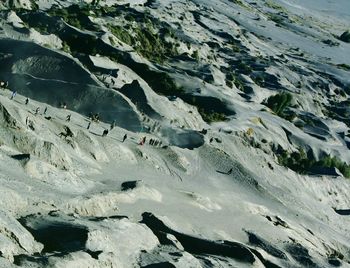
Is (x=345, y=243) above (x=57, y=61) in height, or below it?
below

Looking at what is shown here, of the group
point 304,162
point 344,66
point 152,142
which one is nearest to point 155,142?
point 152,142

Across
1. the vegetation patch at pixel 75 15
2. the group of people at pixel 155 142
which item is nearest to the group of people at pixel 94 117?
the group of people at pixel 155 142

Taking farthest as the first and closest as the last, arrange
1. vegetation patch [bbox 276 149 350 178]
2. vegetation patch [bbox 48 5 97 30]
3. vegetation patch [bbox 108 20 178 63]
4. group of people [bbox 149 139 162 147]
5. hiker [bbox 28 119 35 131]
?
vegetation patch [bbox 108 20 178 63] < vegetation patch [bbox 48 5 97 30] < vegetation patch [bbox 276 149 350 178] < group of people [bbox 149 139 162 147] < hiker [bbox 28 119 35 131]

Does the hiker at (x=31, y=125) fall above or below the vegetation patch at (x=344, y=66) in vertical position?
above

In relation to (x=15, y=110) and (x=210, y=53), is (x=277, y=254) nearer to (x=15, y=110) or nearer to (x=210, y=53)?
→ (x=15, y=110)

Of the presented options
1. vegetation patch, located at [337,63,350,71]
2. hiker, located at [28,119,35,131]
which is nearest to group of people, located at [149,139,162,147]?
hiker, located at [28,119,35,131]

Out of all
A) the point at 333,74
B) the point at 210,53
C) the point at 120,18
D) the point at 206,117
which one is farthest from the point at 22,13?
the point at 333,74

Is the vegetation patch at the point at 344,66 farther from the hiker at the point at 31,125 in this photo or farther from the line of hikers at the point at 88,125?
the hiker at the point at 31,125

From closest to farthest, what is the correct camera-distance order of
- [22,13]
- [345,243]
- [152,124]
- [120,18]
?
[345,243] < [152,124] < [22,13] < [120,18]

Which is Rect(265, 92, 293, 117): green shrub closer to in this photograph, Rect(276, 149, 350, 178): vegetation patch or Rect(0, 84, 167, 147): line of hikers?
Rect(276, 149, 350, 178): vegetation patch

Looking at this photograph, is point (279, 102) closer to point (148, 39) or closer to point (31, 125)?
point (148, 39)

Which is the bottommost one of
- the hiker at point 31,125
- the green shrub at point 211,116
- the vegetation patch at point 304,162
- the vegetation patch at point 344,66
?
the vegetation patch at point 304,162
